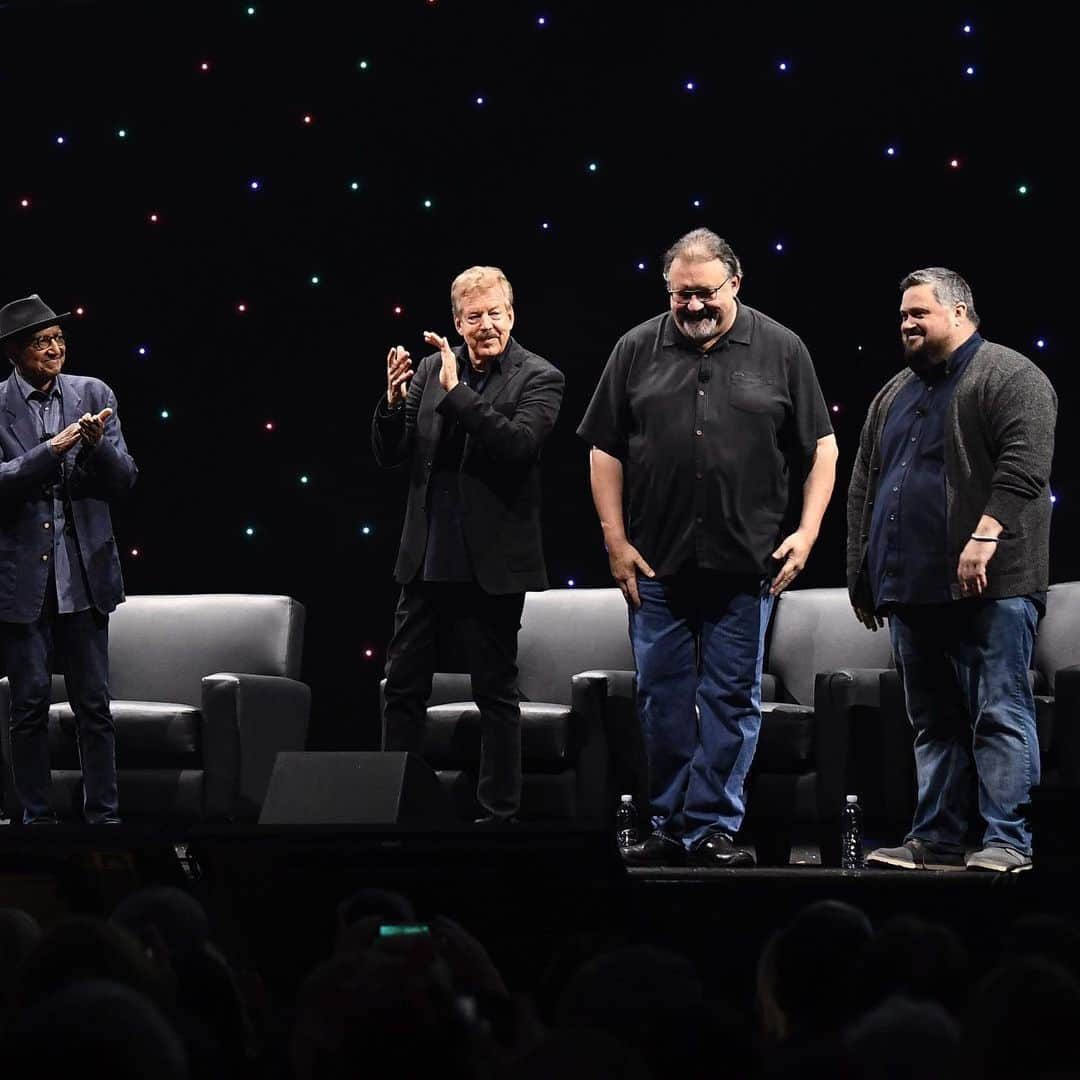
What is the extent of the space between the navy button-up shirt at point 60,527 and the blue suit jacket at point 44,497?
0.01 metres

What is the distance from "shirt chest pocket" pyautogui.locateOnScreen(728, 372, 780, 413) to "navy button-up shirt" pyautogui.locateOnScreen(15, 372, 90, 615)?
6.63 feet

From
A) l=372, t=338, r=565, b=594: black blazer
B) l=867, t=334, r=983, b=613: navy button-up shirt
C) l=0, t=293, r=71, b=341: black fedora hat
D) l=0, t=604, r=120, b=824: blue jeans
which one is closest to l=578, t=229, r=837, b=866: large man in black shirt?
l=867, t=334, r=983, b=613: navy button-up shirt

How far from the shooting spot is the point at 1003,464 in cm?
375

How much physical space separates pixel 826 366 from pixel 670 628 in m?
2.17

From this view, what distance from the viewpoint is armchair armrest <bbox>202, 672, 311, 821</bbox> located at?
5352 millimetres

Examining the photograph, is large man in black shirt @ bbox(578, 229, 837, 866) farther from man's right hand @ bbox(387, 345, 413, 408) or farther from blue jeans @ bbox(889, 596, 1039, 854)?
man's right hand @ bbox(387, 345, 413, 408)

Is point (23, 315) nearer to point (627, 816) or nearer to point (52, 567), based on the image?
point (52, 567)

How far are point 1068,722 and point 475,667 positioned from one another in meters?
1.57

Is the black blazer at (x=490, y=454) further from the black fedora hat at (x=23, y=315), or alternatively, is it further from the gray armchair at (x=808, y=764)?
the black fedora hat at (x=23, y=315)

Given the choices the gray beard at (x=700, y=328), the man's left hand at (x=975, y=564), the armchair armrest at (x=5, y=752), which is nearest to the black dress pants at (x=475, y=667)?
the gray beard at (x=700, y=328)

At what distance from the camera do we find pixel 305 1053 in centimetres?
153

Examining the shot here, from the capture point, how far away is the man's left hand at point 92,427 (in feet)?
15.8

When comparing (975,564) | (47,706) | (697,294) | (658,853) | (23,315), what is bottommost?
(658,853)

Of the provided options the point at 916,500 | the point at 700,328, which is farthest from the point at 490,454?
the point at 916,500
